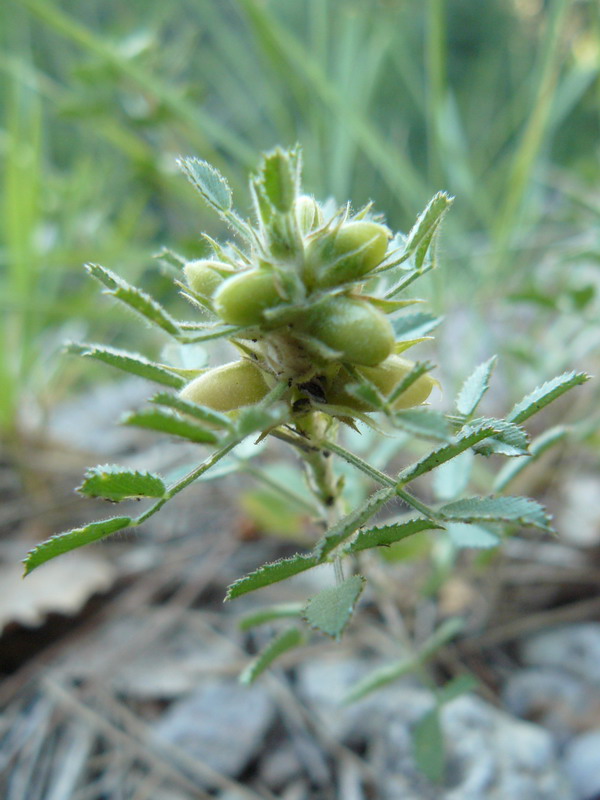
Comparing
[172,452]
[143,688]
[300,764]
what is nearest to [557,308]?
[300,764]

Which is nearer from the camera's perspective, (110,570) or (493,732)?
(493,732)

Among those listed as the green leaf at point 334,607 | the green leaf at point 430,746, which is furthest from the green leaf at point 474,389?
the green leaf at point 430,746

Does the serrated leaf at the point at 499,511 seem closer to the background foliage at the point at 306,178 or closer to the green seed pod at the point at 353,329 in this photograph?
the green seed pod at the point at 353,329

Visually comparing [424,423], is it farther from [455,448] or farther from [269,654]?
[269,654]

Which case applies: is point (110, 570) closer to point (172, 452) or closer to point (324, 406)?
point (172, 452)

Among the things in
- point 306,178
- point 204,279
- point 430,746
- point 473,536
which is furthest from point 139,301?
point 306,178
